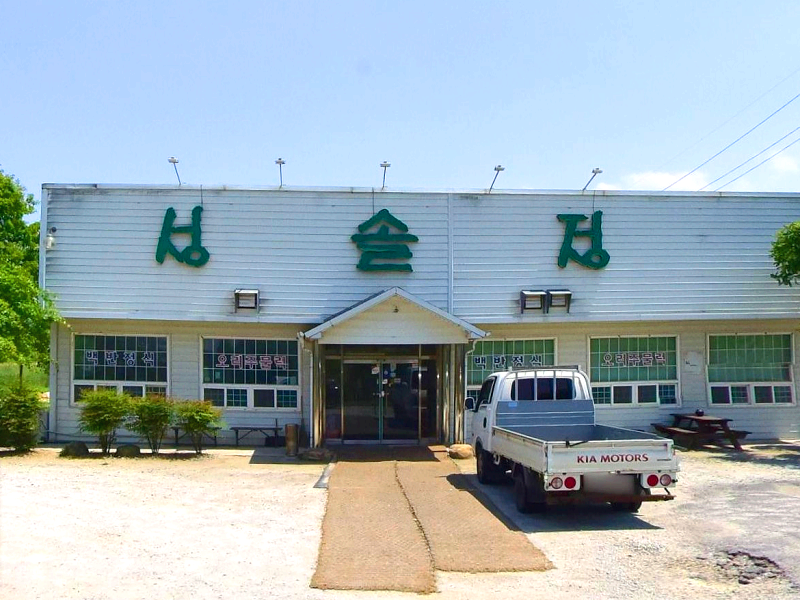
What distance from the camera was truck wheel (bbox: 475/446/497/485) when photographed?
13.9 meters

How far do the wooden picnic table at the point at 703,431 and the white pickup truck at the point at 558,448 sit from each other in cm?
560

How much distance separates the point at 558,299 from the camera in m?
18.7

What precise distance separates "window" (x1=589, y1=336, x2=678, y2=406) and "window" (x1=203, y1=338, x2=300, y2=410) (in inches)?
284

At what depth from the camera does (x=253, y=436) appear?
19.0 m

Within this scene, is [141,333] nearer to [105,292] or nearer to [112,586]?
[105,292]

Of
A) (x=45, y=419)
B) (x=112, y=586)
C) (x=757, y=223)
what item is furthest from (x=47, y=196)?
(x=757, y=223)

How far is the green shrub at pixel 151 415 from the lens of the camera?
17.0 meters

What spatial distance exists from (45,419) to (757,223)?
1735 centimetres

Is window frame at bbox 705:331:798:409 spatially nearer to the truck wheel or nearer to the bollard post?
the truck wheel

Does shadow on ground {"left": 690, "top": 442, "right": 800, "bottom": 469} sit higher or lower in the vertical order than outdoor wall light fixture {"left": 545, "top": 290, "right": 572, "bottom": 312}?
lower

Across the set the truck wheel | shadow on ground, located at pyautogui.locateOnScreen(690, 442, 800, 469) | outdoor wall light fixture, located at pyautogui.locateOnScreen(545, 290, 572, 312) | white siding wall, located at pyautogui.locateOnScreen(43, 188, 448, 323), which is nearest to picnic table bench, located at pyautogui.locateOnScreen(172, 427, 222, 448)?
white siding wall, located at pyautogui.locateOnScreen(43, 188, 448, 323)

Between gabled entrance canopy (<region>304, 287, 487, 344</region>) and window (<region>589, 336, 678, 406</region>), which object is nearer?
gabled entrance canopy (<region>304, 287, 487, 344</region>)

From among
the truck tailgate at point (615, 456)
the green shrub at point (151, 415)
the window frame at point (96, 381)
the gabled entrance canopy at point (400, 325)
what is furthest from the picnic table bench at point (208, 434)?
the truck tailgate at point (615, 456)

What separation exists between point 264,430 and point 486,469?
6.64 m
